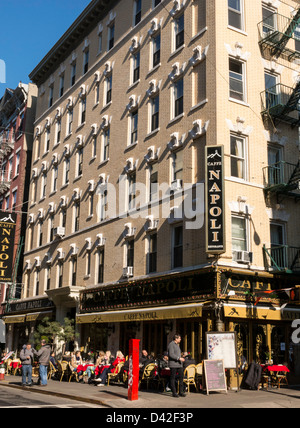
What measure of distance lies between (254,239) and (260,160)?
3.56 metres

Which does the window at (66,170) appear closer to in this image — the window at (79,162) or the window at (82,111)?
the window at (79,162)

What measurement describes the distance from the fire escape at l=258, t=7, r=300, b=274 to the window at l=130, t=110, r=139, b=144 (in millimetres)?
7311

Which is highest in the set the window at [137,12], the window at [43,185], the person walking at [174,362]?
the window at [137,12]

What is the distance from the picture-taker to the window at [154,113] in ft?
81.1

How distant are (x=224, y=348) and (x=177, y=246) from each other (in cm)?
582

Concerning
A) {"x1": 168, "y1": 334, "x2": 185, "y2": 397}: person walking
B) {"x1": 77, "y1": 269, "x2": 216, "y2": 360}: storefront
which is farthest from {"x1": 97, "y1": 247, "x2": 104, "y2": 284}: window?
{"x1": 168, "y1": 334, "x2": 185, "y2": 397}: person walking

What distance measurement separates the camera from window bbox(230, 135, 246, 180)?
67.6ft

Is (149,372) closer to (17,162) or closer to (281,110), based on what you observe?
(281,110)

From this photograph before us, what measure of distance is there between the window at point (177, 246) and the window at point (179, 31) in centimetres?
912

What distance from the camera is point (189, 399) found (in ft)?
47.6

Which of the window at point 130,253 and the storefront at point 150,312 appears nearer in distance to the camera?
the storefront at point 150,312


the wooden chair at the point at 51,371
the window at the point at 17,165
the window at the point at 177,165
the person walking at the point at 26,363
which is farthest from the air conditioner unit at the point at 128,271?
the window at the point at 17,165

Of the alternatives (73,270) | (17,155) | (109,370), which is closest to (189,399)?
(109,370)
